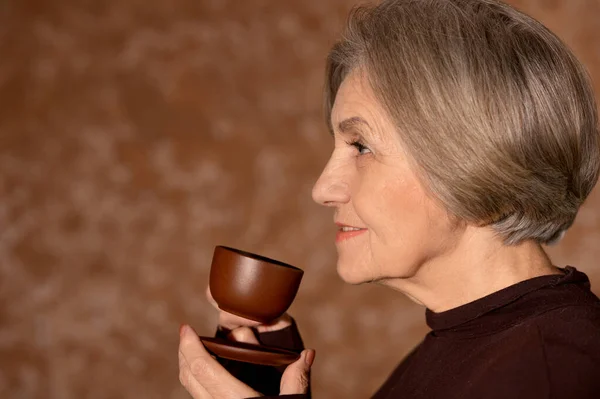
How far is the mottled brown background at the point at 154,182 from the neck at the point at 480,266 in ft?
4.17

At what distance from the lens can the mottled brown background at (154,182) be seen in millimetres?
2348

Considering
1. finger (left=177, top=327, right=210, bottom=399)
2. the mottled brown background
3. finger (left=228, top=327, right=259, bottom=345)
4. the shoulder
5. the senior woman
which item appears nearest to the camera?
the shoulder

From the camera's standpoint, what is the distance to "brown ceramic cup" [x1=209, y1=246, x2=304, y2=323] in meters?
1.17

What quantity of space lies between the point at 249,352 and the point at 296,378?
73 mm

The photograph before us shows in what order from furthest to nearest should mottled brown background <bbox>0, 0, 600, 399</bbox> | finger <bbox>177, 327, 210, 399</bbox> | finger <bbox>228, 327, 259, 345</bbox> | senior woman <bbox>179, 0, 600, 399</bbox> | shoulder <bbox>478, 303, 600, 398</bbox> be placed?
mottled brown background <bbox>0, 0, 600, 399</bbox>
finger <bbox>228, 327, 259, 345</bbox>
finger <bbox>177, 327, 210, 399</bbox>
senior woman <bbox>179, 0, 600, 399</bbox>
shoulder <bbox>478, 303, 600, 398</bbox>

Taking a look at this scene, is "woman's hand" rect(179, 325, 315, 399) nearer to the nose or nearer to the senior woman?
the senior woman

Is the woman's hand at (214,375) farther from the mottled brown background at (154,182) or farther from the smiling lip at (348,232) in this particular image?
the mottled brown background at (154,182)

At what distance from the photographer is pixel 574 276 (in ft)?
3.44

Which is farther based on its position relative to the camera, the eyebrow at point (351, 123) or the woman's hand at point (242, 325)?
the woman's hand at point (242, 325)

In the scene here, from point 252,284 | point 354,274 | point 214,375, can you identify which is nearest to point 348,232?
point 354,274

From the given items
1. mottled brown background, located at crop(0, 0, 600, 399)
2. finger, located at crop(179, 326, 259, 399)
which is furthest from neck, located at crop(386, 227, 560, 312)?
mottled brown background, located at crop(0, 0, 600, 399)

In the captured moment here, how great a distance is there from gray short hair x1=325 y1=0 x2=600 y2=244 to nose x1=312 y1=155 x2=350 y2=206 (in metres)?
0.12

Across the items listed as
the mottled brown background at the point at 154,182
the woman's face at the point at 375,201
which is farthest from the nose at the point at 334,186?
the mottled brown background at the point at 154,182

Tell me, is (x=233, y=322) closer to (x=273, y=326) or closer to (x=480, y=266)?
(x=273, y=326)
